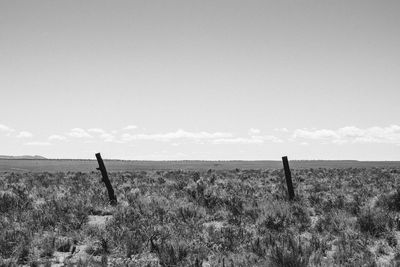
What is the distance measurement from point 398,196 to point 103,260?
11.2m

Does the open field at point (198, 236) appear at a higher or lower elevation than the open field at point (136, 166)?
lower

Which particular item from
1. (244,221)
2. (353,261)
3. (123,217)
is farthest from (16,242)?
(353,261)

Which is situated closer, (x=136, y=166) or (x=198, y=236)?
(x=198, y=236)

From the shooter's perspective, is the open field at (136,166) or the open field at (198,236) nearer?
the open field at (198,236)

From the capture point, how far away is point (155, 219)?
10562 mm

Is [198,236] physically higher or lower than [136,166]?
lower

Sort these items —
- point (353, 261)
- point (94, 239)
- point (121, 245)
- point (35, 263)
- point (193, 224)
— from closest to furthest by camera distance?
point (353, 261)
point (35, 263)
point (121, 245)
point (94, 239)
point (193, 224)

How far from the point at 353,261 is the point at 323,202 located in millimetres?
7722

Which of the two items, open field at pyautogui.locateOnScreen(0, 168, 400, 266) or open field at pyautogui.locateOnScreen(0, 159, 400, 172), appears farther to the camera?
open field at pyautogui.locateOnScreen(0, 159, 400, 172)

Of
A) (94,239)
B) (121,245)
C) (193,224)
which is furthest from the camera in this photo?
(193,224)

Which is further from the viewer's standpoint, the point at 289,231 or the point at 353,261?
the point at 289,231

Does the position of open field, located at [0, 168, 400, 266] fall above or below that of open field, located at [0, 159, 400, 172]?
below

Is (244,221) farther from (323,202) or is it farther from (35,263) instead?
(35,263)

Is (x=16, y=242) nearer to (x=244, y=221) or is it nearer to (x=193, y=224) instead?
(x=193, y=224)
